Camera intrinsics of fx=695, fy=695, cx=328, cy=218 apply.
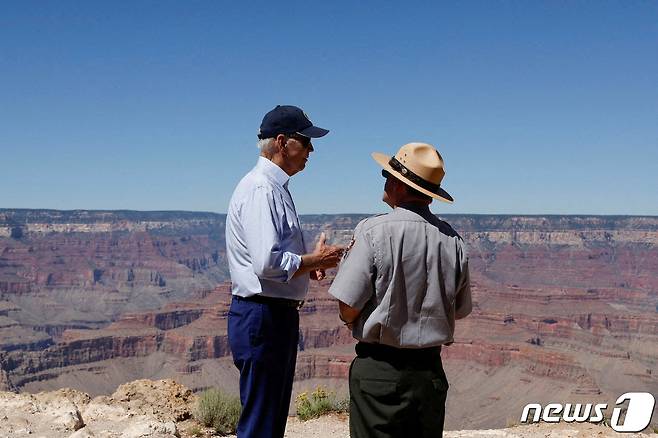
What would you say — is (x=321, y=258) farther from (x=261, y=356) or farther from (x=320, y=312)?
(x=320, y=312)

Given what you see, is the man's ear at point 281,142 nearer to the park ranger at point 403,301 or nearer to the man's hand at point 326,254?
the man's hand at point 326,254

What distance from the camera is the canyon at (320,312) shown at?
6519 centimetres

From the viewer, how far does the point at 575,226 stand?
144 meters

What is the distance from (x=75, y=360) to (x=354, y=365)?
7687 centimetres

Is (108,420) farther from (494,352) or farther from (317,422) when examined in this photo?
(494,352)

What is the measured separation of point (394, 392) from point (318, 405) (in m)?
5.53

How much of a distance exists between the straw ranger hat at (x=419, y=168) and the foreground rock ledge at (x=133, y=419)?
3303mm

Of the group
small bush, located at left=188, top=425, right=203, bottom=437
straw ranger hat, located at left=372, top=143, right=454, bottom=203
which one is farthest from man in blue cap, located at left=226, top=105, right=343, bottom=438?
small bush, located at left=188, top=425, right=203, bottom=437

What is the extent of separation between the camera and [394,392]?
2965 mm

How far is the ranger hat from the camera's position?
3.46 m

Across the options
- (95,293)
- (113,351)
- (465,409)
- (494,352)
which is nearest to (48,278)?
(95,293)

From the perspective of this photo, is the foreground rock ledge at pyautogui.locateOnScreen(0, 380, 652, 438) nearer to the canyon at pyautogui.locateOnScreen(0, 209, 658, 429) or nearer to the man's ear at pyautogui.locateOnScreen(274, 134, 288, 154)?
the man's ear at pyautogui.locateOnScreen(274, 134, 288, 154)

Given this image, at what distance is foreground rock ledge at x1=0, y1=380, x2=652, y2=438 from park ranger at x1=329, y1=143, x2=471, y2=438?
2.89 m

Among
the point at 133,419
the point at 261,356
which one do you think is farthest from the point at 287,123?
the point at 133,419
